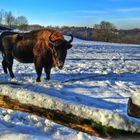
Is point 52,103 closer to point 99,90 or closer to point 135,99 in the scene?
point 135,99

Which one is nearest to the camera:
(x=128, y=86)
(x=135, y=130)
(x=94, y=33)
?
(x=135, y=130)

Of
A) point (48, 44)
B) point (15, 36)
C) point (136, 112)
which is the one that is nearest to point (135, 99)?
point (136, 112)

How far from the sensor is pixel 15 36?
12.1m

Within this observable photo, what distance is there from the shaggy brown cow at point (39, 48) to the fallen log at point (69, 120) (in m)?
5.27

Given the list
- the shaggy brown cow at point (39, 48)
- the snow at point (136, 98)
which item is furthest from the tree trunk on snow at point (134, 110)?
the shaggy brown cow at point (39, 48)

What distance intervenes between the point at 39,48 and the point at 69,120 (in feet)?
21.2

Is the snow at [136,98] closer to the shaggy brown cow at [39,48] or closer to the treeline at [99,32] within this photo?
the shaggy brown cow at [39,48]

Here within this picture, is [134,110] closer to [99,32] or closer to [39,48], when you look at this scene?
[39,48]

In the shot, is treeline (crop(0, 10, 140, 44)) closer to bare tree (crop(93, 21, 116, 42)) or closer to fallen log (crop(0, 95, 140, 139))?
bare tree (crop(93, 21, 116, 42))

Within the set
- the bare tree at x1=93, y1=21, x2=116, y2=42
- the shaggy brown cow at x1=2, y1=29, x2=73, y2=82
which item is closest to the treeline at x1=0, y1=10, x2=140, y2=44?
the bare tree at x1=93, y1=21, x2=116, y2=42

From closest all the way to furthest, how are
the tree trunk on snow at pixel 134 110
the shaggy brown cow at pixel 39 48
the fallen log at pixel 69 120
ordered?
1. the fallen log at pixel 69 120
2. the tree trunk on snow at pixel 134 110
3. the shaggy brown cow at pixel 39 48

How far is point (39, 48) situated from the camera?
11.3m

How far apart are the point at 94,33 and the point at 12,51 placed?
56.8 meters

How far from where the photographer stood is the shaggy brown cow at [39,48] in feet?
35.5
